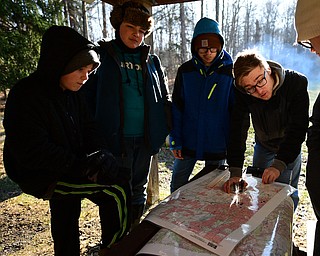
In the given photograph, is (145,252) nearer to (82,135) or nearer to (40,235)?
(82,135)

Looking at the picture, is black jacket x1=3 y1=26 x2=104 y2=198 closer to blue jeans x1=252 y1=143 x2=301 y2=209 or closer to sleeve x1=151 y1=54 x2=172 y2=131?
sleeve x1=151 y1=54 x2=172 y2=131

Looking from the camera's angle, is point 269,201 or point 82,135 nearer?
point 269,201

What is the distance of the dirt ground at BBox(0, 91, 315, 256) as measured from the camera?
2605 millimetres

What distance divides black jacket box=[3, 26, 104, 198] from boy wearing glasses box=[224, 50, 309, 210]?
979 millimetres

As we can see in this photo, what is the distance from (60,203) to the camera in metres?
1.70

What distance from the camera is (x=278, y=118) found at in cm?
184

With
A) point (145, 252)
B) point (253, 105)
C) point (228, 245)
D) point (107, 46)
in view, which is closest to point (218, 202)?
point (228, 245)

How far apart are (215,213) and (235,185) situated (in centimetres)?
36

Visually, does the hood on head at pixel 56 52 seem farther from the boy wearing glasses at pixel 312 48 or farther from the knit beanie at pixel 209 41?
the boy wearing glasses at pixel 312 48

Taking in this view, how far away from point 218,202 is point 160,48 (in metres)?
24.4

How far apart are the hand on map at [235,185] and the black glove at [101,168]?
2.22 feet

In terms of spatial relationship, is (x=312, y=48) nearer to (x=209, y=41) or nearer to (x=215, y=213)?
(x=215, y=213)

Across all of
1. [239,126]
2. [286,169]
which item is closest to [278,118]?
[239,126]

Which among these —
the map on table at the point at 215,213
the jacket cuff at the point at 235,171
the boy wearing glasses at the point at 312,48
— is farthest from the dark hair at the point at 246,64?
the map on table at the point at 215,213
